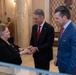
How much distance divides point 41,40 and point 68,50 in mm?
1011

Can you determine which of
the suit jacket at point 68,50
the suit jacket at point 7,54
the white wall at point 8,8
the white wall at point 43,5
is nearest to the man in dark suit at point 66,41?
the suit jacket at point 68,50

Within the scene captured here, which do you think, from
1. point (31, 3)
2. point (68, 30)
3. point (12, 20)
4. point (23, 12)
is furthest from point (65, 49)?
point (12, 20)

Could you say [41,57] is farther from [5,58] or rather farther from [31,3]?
[31,3]

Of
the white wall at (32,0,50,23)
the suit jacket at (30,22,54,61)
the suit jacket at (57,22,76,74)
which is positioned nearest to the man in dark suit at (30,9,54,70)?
the suit jacket at (30,22,54,61)

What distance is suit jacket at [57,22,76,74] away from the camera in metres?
2.65

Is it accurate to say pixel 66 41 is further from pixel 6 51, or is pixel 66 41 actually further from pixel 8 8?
pixel 8 8

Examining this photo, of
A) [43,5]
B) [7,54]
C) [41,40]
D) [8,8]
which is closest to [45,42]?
[41,40]

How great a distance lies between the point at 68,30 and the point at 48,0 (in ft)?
22.1

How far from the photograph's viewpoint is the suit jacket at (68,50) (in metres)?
2.65

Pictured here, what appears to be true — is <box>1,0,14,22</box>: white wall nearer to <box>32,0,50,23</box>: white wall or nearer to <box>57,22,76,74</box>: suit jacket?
<box>32,0,50,23</box>: white wall

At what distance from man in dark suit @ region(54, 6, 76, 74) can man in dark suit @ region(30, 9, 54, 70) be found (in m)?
0.81

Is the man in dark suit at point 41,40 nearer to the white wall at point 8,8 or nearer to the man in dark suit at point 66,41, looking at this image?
the man in dark suit at point 66,41

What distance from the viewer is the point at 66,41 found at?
2750mm

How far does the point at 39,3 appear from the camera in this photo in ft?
30.6
